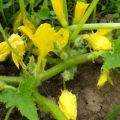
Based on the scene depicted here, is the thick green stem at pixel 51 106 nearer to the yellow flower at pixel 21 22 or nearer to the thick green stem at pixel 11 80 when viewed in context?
the thick green stem at pixel 11 80

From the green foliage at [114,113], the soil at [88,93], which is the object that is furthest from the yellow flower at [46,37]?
the green foliage at [114,113]

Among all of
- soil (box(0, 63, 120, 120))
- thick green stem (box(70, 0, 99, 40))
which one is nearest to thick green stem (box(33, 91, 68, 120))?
soil (box(0, 63, 120, 120))

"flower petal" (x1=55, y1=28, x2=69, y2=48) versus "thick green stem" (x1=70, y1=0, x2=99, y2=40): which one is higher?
"thick green stem" (x1=70, y1=0, x2=99, y2=40)

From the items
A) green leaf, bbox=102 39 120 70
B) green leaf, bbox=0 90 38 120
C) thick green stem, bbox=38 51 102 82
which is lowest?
thick green stem, bbox=38 51 102 82

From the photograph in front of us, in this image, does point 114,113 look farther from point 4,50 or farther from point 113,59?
point 4,50

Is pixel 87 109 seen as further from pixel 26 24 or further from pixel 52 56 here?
pixel 26 24

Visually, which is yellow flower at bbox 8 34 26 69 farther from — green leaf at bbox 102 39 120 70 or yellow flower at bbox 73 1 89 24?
green leaf at bbox 102 39 120 70

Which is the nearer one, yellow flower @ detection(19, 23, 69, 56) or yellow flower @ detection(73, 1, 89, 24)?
yellow flower @ detection(19, 23, 69, 56)

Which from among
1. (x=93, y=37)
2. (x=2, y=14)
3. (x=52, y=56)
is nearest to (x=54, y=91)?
(x=52, y=56)
